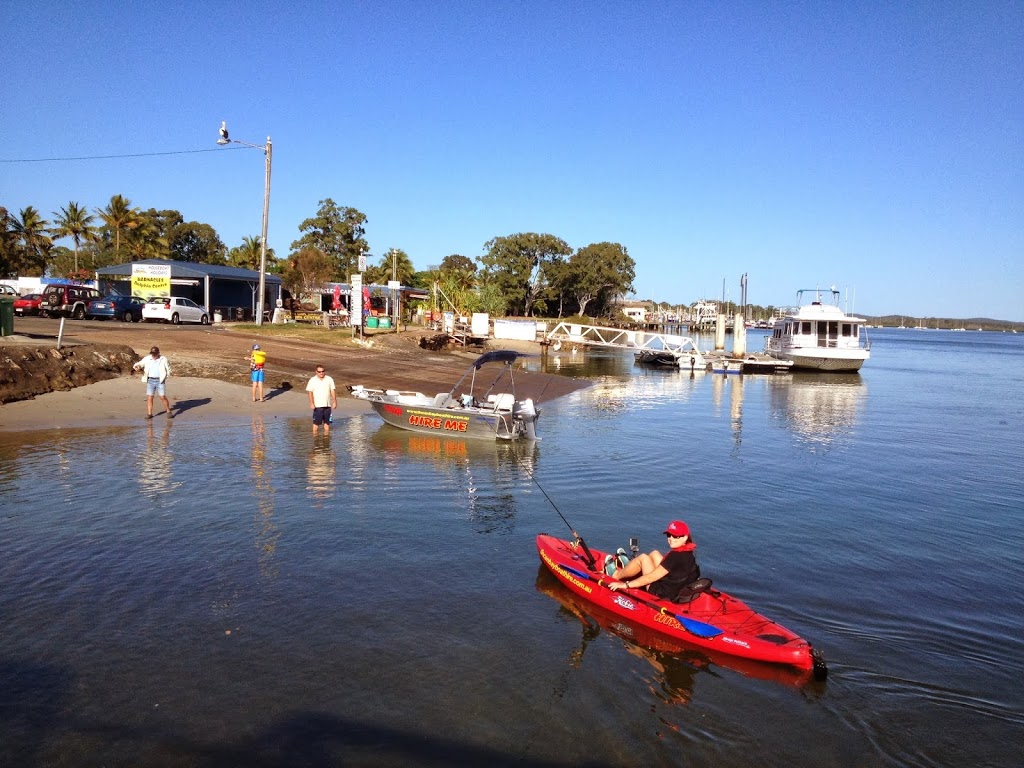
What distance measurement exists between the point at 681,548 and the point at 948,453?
1770 cm

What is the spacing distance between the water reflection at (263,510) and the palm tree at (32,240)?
65.7 meters

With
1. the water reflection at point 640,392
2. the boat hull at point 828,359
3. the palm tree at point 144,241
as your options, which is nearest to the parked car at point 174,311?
the water reflection at point 640,392

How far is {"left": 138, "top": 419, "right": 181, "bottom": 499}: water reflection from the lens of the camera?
13.8 m

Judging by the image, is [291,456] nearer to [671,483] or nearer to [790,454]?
[671,483]

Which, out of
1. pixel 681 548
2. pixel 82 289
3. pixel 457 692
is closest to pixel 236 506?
pixel 457 692

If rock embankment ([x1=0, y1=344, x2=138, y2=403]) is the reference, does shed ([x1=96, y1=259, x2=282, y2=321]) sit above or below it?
above

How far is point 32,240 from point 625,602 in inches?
3156

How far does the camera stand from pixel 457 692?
7418 millimetres

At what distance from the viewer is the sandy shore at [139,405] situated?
1947 centimetres

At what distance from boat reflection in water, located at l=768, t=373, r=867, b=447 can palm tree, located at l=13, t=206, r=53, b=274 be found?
218 feet

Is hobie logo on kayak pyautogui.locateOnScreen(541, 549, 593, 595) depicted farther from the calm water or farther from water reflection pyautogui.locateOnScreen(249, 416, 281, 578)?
water reflection pyautogui.locateOnScreen(249, 416, 281, 578)

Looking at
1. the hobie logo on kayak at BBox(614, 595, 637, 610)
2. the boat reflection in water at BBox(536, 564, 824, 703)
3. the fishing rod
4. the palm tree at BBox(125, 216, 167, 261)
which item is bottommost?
the boat reflection in water at BBox(536, 564, 824, 703)

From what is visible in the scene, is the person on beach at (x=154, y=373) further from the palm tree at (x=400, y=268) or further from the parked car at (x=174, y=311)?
the palm tree at (x=400, y=268)

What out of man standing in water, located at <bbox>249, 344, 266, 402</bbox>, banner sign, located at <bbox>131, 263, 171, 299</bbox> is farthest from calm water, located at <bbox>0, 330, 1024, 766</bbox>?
banner sign, located at <bbox>131, 263, 171, 299</bbox>
